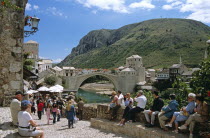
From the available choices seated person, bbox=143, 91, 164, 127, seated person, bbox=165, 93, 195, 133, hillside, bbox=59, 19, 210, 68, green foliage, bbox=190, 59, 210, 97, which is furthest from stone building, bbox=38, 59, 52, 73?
seated person, bbox=165, 93, 195, 133

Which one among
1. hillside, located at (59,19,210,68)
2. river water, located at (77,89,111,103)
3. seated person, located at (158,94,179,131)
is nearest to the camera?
seated person, located at (158,94,179,131)

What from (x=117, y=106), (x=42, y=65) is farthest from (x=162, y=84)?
(x=117, y=106)

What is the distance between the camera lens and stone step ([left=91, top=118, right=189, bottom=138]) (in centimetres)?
563

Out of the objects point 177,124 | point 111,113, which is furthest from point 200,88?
point 111,113

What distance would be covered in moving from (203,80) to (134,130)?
271cm

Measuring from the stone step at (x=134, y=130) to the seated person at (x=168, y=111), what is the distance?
246 mm

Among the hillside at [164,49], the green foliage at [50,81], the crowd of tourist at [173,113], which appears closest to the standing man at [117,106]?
the crowd of tourist at [173,113]

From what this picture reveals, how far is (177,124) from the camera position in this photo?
18.3ft

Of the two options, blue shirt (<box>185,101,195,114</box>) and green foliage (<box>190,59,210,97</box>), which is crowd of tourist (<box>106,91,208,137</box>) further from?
green foliage (<box>190,59,210,97</box>)

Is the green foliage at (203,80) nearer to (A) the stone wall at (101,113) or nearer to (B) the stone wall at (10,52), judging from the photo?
(A) the stone wall at (101,113)

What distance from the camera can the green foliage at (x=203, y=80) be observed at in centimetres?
668

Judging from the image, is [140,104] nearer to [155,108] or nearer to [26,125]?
[155,108]

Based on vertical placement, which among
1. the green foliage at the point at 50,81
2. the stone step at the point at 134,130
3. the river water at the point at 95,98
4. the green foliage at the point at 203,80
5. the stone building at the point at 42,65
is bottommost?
the river water at the point at 95,98

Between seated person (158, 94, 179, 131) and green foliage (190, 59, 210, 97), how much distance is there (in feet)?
5.21
